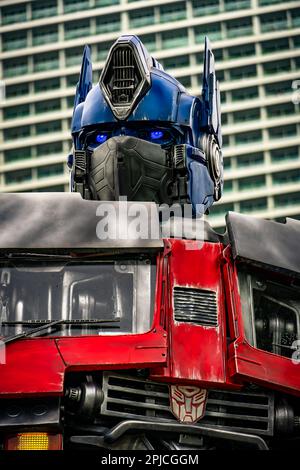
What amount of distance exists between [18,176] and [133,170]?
6856 cm

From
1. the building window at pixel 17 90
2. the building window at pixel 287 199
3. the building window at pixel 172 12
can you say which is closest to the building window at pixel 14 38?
the building window at pixel 17 90

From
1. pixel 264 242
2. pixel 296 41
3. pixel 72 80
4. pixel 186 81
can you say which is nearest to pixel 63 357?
pixel 264 242

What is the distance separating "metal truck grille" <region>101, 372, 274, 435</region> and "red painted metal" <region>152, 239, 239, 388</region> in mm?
220

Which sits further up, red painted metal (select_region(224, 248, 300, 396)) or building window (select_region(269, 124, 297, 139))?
building window (select_region(269, 124, 297, 139))

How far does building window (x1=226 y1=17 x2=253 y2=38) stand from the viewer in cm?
8300

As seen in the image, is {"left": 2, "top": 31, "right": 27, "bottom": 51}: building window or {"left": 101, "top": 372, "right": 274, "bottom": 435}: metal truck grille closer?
{"left": 101, "top": 372, "right": 274, "bottom": 435}: metal truck grille

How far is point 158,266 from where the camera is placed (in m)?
11.6

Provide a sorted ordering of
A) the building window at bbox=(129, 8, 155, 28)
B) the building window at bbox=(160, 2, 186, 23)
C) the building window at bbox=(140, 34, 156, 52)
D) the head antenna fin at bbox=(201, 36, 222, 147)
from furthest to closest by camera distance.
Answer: the building window at bbox=(129, 8, 155, 28) < the building window at bbox=(160, 2, 186, 23) < the building window at bbox=(140, 34, 156, 52) < the head antenna fin at bbox=(201, 36, 222, 147)

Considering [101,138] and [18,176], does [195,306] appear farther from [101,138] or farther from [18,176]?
[18,176]

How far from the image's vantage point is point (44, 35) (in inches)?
3398

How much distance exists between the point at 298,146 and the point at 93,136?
220 ft

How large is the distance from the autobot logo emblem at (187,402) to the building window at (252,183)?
68.1m

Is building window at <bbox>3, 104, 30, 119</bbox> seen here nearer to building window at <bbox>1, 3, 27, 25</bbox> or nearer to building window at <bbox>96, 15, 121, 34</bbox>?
building window at <bbox>1, 3, 27, 25</bbox>

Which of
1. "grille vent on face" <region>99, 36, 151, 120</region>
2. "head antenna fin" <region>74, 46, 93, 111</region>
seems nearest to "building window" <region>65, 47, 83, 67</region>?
"head antenna fin" <region>74, 46, 93, 111</region>
